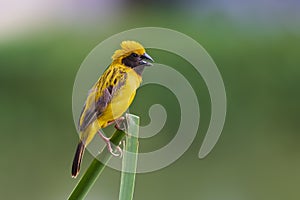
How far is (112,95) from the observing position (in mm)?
774

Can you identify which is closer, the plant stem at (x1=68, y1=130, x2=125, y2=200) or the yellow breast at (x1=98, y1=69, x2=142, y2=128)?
the plant stem at (x1=68, y1=130, x2=125, y2=200)

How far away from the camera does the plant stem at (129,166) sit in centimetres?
49

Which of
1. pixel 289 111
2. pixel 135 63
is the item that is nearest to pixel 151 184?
pixel 289 111

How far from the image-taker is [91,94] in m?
0.77

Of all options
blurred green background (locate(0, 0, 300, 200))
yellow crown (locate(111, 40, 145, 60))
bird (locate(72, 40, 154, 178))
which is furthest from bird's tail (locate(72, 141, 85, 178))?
Answer: blurred green background (locate(0, 0, 300, 200))

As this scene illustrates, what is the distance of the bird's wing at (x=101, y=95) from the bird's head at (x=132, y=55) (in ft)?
0.05

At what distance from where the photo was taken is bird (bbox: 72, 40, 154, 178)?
0.73 meters

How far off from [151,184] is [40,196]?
1.44 feet

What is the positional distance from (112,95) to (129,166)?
0.90ft

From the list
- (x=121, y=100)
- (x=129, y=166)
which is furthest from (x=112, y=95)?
(x=129, y=166)

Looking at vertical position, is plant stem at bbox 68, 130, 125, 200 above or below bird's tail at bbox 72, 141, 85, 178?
below

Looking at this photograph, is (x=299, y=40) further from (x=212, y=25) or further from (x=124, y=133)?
(x=124, y=133)

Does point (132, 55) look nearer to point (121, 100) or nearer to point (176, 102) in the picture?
point (121, 100)

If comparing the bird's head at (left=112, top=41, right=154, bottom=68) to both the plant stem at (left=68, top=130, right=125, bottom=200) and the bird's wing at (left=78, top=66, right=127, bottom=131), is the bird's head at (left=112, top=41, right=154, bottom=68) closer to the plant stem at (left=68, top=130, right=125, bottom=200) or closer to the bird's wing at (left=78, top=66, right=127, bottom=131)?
the bird's wing at (left=78, top=66, right=127, bottom=131)
